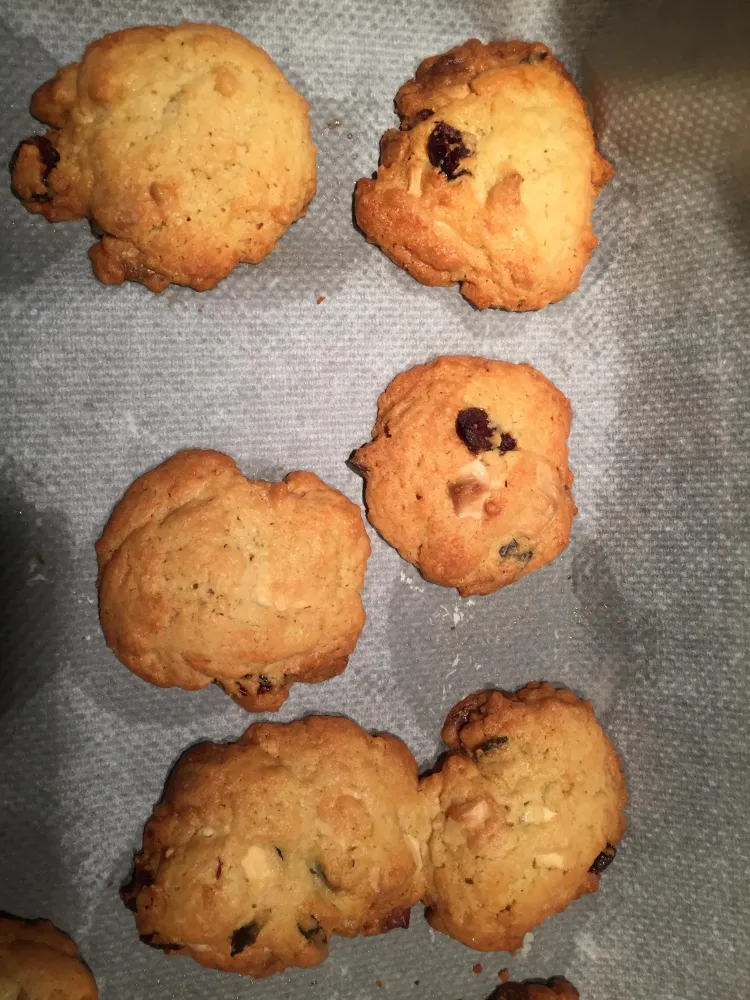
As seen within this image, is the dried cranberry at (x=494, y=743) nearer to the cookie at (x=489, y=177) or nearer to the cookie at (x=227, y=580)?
the cookie at (x=227, y=580)

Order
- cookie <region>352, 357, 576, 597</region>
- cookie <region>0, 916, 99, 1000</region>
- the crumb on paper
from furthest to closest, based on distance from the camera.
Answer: the crumb on paper
cookie <region>352, 357, 576, 597</region>
cookie <region>0, 916, 99, 1000</region>

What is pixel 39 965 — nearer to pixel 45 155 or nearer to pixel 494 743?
pixel 494 743

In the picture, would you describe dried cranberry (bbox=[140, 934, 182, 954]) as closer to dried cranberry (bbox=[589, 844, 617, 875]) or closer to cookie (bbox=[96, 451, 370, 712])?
cookie (bbox=[96, 451, 370, 712])

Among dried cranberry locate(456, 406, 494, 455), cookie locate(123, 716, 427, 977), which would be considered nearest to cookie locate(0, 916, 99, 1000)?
cookie locate(123, 716, 427, 977)

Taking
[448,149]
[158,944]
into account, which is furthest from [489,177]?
[158,944]

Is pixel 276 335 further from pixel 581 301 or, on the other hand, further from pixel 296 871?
pixel 296 871
